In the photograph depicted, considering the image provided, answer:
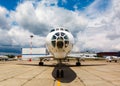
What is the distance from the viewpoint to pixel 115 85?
8.69 m

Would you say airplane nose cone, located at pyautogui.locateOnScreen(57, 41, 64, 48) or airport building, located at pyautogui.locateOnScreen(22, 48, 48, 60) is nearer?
airplane nose cone, located at pyautogui.locateOnScreen(57, 41, 64, 48)

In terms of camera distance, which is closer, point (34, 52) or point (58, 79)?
point (58, 79)

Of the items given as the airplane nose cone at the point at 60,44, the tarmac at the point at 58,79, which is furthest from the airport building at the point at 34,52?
the airplane nose cone at the point at 60,44

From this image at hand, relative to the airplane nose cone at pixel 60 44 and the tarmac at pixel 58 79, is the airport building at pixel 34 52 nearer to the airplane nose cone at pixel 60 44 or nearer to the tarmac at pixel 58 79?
the tarmac at pixel 58 79

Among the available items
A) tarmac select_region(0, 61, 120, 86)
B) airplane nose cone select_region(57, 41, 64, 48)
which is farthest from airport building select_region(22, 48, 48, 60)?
airplane nose cone select_region(57, 41, 64, 48)

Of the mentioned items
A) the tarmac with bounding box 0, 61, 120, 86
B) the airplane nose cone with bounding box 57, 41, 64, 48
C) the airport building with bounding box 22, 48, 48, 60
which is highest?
the airport building with bounding box 22, 48, 48, 60

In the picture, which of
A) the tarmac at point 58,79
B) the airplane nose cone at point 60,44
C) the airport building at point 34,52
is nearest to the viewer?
the tarmac at point 58,79

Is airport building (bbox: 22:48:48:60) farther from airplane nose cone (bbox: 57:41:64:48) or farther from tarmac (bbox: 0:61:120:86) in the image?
airplane nose cone (bbox: 57:41:64:48)

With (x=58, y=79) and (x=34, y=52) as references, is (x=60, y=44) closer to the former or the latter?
(x=58, y=79)

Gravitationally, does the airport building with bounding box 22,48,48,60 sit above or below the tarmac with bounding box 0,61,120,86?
above

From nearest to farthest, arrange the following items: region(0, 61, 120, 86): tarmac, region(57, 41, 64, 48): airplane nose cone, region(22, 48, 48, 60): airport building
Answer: region(0, 61, 120, 86): tarmac, region(57, 41, 64, 48): airplane nose cone, region(22, 48, 48, 60): airport building

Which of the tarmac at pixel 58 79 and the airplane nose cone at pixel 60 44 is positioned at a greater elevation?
the airplane nose cone at pixel 60 44

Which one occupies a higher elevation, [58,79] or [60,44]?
[60,44]

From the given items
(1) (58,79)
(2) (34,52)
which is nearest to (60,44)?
(1) (58,79)
